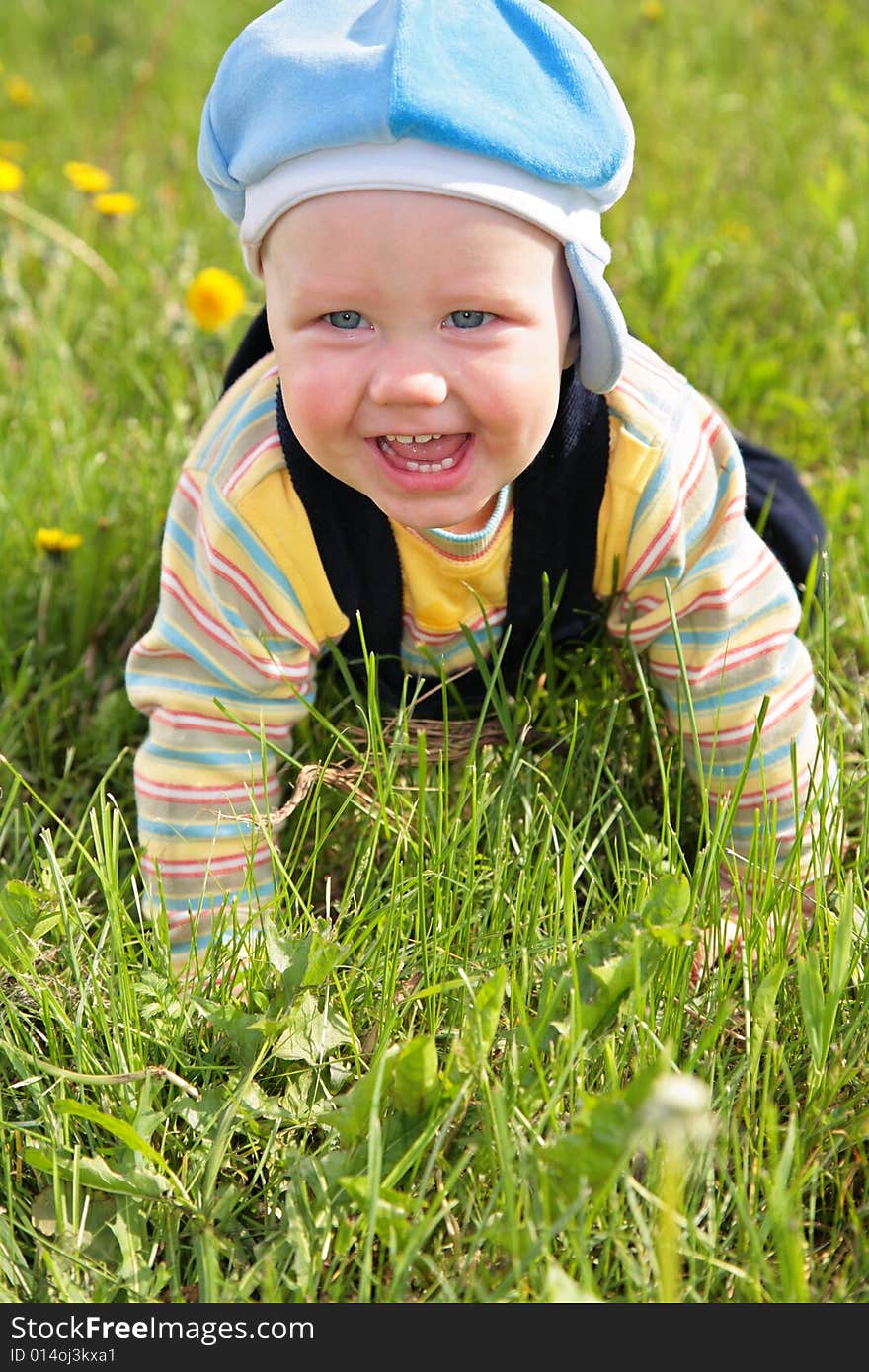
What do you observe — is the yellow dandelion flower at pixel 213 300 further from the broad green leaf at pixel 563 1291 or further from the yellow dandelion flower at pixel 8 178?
the broad green leaf at pixel 563 1291

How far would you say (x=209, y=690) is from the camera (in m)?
1.82

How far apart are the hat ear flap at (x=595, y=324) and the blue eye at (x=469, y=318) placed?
0.37ft

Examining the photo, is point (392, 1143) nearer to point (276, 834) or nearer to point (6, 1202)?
point (6, 1202)

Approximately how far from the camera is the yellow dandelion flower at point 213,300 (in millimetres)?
2709

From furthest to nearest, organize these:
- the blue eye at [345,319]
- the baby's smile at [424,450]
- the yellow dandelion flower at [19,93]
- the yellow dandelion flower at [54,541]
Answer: the yellow dandelion flower at [19,93], the yellow dandelion flower at [54,541], the baby's smile at [424,450], the blue eye at [345,319]

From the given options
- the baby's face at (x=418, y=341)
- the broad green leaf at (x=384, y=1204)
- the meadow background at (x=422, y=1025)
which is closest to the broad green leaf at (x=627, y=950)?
the meadow background at (x=422, y=1025)

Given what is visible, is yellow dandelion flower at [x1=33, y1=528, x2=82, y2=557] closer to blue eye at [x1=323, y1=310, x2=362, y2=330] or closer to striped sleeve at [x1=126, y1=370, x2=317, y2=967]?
striped sleeve at [x1=126, y1=370, x2=317, y2=967]

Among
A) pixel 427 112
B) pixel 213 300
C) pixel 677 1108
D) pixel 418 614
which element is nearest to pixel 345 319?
pixel 427 112

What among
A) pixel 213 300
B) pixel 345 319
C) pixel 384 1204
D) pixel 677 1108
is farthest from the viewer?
pixel 213 300

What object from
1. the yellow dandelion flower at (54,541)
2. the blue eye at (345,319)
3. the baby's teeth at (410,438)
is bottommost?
the yellow dandelion flower at (54,541)

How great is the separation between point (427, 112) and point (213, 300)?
4.79 feet

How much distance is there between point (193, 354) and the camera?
2820 mm

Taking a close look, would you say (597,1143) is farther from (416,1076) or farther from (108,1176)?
(108,1176)
